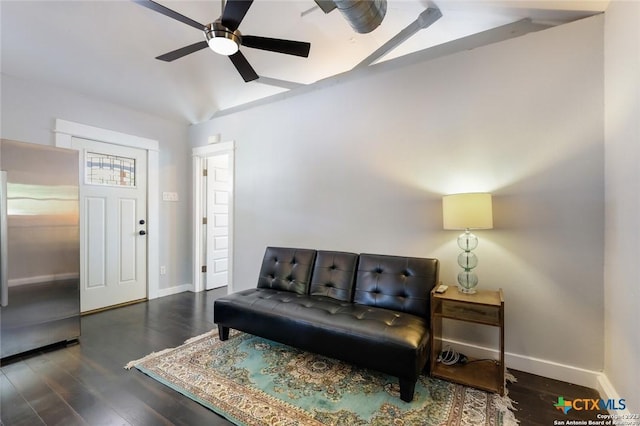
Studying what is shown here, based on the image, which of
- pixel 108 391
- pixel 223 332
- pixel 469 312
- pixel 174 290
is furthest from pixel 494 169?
pixel 174 290

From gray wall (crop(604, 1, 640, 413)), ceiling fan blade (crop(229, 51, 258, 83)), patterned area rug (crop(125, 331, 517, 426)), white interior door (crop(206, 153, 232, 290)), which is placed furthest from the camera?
white interior door (crop(206, 153, 232, 290))

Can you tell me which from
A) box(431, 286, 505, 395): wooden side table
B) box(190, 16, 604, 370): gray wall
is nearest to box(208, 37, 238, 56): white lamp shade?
box(190, 16, 604, 370): gray wall

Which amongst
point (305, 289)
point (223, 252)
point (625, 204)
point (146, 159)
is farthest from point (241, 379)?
point (146, 159)

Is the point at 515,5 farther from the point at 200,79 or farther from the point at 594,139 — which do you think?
the point at 200,79

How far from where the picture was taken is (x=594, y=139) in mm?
1966

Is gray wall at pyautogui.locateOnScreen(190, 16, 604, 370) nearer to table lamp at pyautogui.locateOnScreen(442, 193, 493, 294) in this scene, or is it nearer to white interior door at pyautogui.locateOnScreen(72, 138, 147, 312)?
table lamp at pyautogui.locateOnScreen(442, 193, 493, 294)

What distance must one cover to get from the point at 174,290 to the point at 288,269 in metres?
2.32

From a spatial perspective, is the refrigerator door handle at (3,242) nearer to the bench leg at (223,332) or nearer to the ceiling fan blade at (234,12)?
the bench leg at (223,332)

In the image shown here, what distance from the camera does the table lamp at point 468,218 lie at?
6.64 feet

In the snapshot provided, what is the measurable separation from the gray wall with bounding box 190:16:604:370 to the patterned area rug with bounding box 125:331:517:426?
2.60ft

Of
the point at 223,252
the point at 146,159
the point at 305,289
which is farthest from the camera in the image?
the point at 223,252

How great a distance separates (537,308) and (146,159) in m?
4.63

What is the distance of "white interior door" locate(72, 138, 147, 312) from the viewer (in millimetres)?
3357

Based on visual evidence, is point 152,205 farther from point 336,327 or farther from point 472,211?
point 472,211
